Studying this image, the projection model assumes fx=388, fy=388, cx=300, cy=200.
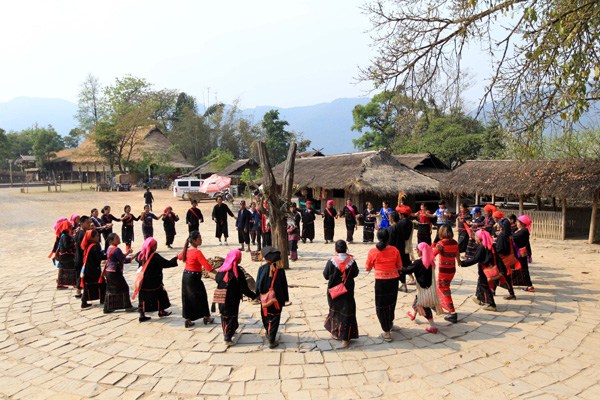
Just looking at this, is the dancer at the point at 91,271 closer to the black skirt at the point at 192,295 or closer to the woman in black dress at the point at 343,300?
the black skirt at the point at 192,295

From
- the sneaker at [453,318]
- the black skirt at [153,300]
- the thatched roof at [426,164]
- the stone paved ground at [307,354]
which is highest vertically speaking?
the thatched roof at [426,164]

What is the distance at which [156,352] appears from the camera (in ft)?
17.5

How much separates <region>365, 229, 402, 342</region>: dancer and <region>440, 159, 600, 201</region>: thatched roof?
37.0 feet

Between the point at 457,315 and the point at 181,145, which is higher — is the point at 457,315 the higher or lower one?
the lower one

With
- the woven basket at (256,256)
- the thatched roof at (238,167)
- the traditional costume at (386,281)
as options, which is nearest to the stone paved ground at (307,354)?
the traditional costume at (386,281)

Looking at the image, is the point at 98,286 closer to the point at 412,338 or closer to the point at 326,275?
the point at 326,275

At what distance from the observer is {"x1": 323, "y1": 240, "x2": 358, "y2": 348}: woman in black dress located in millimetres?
5285

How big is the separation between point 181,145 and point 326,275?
Result: 49560 millimetres

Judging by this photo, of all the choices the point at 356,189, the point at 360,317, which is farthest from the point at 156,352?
the point at 356,189

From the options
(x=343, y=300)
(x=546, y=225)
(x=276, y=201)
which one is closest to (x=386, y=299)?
(x=343, y=300)

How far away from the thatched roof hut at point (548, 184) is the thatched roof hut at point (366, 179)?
7.49ft

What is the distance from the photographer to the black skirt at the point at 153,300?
6.34m

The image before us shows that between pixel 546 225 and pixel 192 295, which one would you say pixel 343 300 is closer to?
pixel 192 295

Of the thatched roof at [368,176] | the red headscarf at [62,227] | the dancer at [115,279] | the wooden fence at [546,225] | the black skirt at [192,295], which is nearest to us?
the black skirt at [192,295]
